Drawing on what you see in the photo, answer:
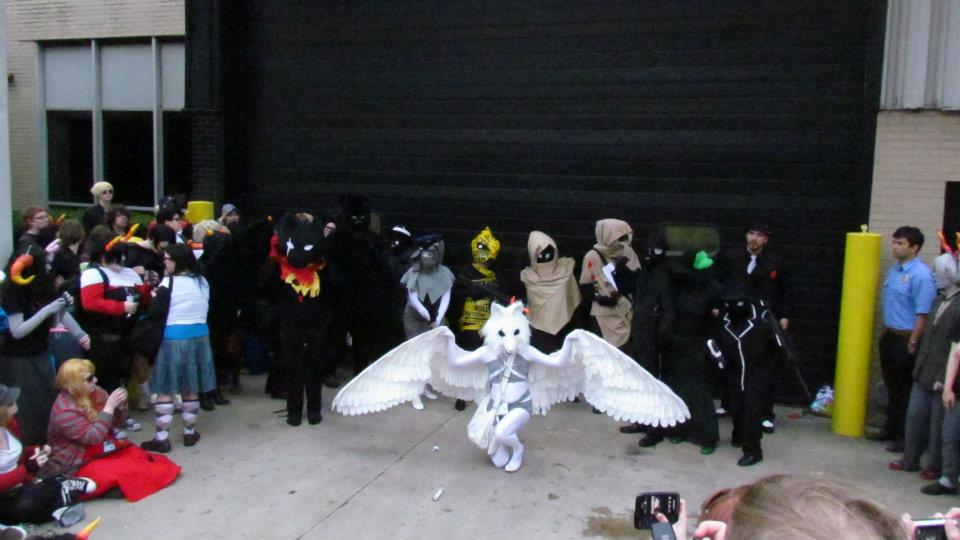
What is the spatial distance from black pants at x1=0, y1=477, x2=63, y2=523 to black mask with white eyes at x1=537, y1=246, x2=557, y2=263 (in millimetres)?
4545

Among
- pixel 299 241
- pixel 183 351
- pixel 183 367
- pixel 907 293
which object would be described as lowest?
pixel 183 367

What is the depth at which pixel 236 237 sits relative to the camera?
739 cm

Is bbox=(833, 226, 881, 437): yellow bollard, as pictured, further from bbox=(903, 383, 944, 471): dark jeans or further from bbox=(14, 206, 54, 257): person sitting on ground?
bbox=(14, 206, 54, 257): person sitting on ground

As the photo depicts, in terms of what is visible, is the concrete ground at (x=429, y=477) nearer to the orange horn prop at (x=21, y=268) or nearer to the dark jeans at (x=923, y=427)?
the dark jeans at (x=923, y=427)

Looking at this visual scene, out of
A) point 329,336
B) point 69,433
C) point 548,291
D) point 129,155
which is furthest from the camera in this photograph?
point 129,155

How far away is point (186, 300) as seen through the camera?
6754mm

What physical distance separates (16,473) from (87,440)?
0.51m

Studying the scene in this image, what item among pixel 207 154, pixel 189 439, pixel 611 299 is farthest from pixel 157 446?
pixel 207 154

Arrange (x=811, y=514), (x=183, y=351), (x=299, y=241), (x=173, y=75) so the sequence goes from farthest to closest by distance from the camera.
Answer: (x=173, y=75) → (x=299, y=241) → (x=183, y=351) → (x=811, y=514)

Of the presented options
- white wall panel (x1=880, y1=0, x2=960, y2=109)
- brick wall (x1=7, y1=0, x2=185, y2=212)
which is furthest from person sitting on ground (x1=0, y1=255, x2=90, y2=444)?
white wall panel (x1=880, y1=0, x2=960, y2=109)

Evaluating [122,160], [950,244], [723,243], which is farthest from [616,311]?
[122,160]

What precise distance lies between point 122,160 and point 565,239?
23.7 ft

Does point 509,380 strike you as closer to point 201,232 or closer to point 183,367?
→ point 183,367

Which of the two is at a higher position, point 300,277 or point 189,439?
point 300,277
